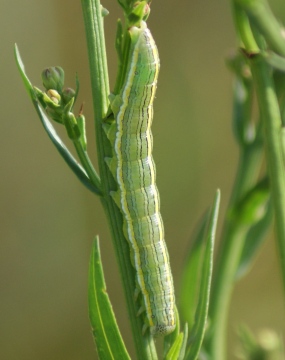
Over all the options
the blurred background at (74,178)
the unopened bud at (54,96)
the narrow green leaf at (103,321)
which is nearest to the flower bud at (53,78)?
the unopened bud at (54,96)

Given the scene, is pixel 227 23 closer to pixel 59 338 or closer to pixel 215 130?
pixel 215 130

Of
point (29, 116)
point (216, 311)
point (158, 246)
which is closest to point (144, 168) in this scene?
point (158, 246)

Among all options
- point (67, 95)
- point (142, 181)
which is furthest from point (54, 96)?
point (142, 181)

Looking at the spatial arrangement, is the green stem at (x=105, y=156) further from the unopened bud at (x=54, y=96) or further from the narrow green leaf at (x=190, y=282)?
the narrow green leaf at (x=190, y=282)

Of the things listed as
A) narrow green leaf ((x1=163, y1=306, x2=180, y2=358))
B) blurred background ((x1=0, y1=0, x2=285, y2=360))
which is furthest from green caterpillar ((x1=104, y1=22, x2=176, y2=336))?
blurred background ((x1=0, y1=0, x2=285, y2=360))

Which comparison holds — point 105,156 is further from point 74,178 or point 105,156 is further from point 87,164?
point 74,178

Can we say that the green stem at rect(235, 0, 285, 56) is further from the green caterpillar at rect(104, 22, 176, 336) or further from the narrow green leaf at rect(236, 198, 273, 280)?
the narrow green leaf at rect(236, 198, 273, 280)
